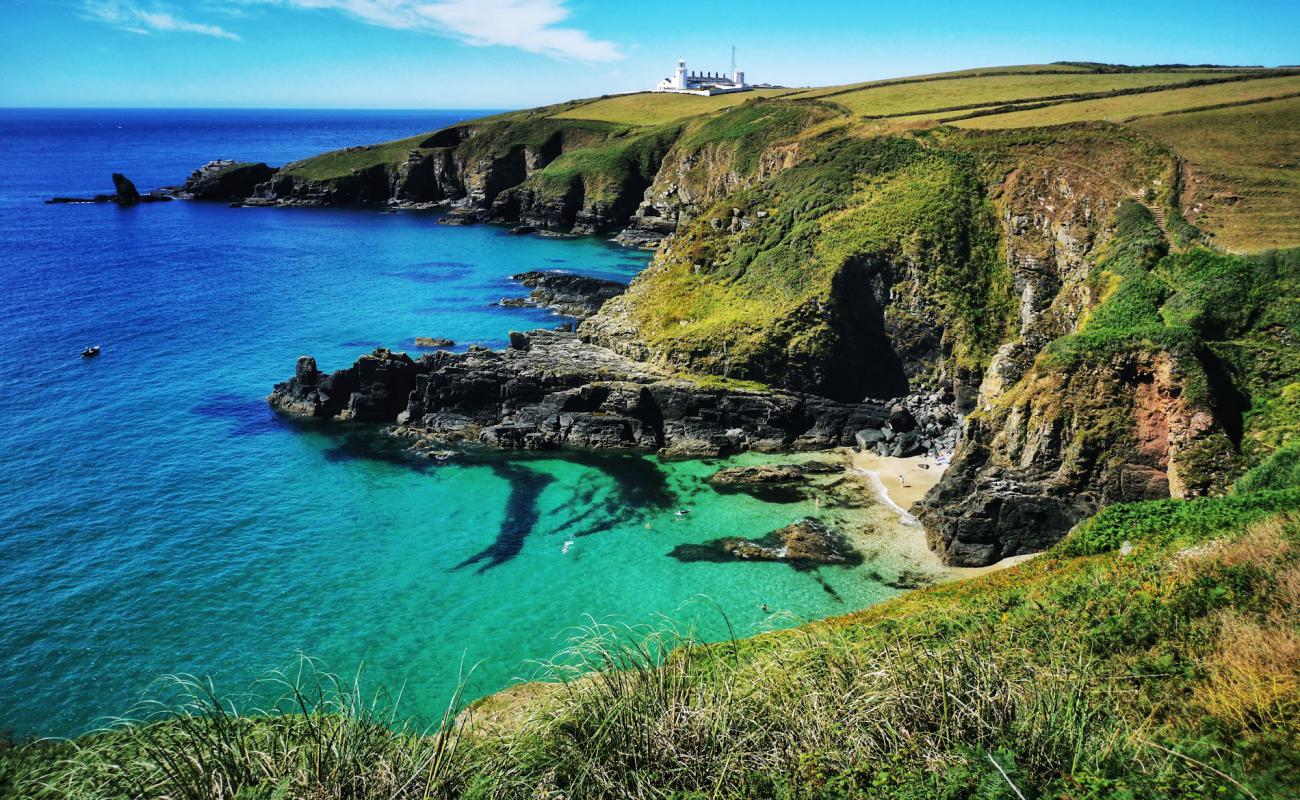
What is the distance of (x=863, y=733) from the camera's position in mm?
12375

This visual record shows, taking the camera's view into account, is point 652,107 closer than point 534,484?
No

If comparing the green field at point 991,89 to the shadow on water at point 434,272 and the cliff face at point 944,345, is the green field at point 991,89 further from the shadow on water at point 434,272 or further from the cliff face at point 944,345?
the shadow on water at point 434,272

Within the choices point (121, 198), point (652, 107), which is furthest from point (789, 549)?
point (121, 198)

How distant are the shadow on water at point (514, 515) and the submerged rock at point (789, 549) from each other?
27.3ft

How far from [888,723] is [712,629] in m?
19.1

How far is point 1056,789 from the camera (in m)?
10.9

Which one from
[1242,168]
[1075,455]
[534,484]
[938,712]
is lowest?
[534,484]

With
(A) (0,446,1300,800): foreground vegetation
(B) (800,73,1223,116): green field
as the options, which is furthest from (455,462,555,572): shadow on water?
(B) (800,73,1223,116): green field

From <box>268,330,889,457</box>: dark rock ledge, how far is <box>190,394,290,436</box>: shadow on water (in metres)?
1.34

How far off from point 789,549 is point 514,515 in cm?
1517


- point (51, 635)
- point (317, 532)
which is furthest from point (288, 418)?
point (51, 635)

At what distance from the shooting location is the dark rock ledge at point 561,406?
48253mm

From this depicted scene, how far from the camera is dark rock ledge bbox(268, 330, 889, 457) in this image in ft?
158

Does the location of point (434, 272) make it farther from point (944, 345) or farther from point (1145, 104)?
point (1145, 104)
